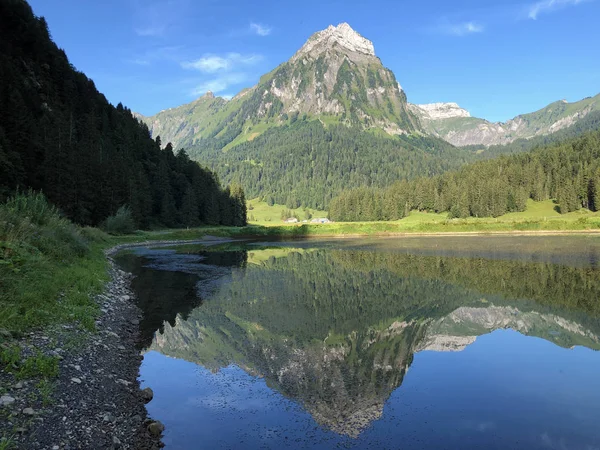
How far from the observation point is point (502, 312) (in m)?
25.8

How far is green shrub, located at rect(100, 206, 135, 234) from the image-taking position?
8319 centimetres

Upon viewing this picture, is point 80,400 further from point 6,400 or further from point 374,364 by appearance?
point 374,364

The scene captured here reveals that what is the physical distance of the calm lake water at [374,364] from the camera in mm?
10891

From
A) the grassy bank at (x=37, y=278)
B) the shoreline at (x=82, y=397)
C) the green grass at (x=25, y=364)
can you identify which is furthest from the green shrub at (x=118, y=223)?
the green grass at (x=25, y=364)

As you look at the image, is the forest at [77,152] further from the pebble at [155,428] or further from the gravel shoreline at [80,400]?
the pebble at [155,428]

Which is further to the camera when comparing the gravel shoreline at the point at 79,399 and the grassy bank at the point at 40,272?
the grassy bank at the point at 40,272

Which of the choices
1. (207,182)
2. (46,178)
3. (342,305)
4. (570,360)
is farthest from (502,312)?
(207,182)

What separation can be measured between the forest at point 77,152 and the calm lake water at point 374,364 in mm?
29523

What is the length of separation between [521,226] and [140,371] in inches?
4984

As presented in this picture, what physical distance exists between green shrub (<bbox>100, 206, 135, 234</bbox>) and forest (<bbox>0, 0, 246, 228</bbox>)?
145 inches

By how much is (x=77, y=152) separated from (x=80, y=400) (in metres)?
82.5

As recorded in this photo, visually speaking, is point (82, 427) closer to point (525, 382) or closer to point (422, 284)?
point (525, 382)

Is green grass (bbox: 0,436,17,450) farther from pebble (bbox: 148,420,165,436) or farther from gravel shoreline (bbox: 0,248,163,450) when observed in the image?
pebble (bbox: 148,420,165,436)

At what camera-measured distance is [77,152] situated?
3120 inches
